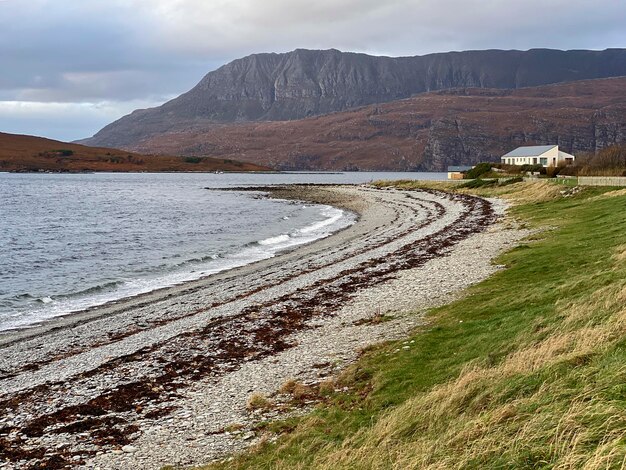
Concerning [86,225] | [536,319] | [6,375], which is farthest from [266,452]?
[86,225]

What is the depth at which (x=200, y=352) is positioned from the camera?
17.4m

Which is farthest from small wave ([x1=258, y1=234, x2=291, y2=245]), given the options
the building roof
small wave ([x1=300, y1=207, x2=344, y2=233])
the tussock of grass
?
the building roof

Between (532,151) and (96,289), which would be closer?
(96,289)

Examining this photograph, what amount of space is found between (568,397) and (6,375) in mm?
15688

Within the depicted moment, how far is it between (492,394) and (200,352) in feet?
34.5

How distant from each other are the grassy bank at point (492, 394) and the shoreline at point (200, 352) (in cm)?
150

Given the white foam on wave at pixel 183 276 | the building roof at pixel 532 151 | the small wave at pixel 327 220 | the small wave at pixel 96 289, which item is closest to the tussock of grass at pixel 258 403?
the white foam on wave at pixel 183 276

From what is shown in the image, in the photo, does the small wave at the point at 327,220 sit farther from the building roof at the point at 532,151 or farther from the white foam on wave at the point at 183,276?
the building roof at the point at 532,151

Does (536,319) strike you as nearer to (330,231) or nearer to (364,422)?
(364,422)

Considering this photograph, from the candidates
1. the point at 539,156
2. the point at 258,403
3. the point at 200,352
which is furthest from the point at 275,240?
the point at 539,156

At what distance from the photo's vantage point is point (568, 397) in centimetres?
771

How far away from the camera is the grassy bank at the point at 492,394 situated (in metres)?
6.64

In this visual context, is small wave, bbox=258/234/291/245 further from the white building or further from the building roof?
the building roof

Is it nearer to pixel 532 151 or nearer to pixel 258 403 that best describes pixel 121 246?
pixel 258 403
